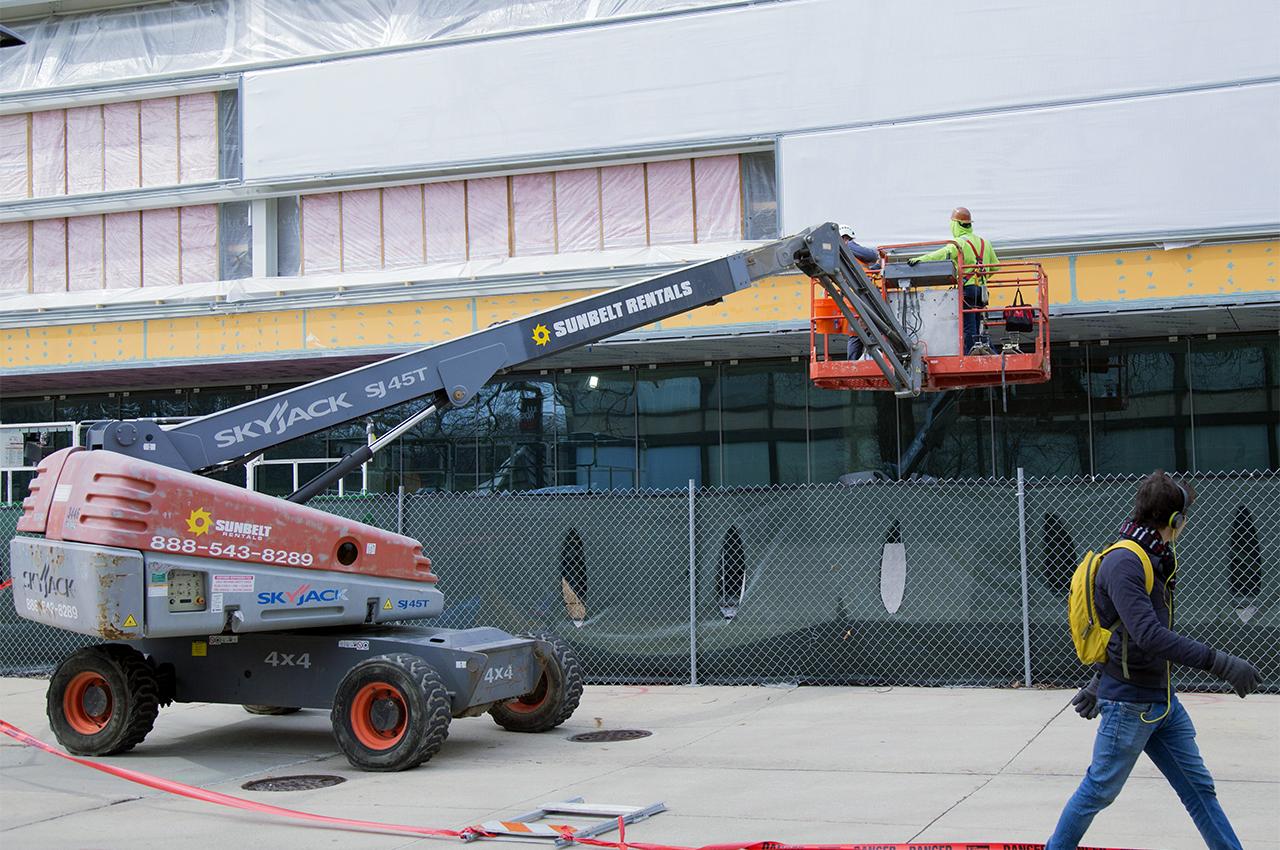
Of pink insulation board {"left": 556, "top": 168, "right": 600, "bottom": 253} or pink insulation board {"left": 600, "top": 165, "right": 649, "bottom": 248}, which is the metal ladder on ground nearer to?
pink insulation board {"left": 600, "top": 165, "right": 649, "bottom": 248}

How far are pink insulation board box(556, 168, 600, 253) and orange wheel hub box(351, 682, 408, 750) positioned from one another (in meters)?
11.6

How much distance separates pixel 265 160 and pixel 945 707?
14.5m

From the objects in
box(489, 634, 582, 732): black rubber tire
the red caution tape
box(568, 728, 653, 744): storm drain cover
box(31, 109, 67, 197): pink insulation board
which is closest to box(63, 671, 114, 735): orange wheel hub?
the red caution tape

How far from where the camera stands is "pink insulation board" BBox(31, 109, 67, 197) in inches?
866

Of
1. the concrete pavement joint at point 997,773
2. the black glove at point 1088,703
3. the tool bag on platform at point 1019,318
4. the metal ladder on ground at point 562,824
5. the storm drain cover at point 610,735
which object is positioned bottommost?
the storm drain cover at point 610,735

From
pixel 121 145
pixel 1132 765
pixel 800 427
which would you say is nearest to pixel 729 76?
pixel 800 427

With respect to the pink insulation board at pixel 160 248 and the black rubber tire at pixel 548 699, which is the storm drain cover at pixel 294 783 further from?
the pink insulation board at pixel 160 248

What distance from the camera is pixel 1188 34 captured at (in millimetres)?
16984

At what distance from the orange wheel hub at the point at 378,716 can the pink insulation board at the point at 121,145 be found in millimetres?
15302

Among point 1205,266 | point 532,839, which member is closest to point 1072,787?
point 532,839

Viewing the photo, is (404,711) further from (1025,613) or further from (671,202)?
(671,202)

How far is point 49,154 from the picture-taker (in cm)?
2209

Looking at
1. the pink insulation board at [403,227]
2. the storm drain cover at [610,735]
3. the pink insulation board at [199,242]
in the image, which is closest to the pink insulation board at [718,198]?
the pink insulation board at [403,227]

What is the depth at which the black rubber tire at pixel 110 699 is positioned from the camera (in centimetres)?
947
